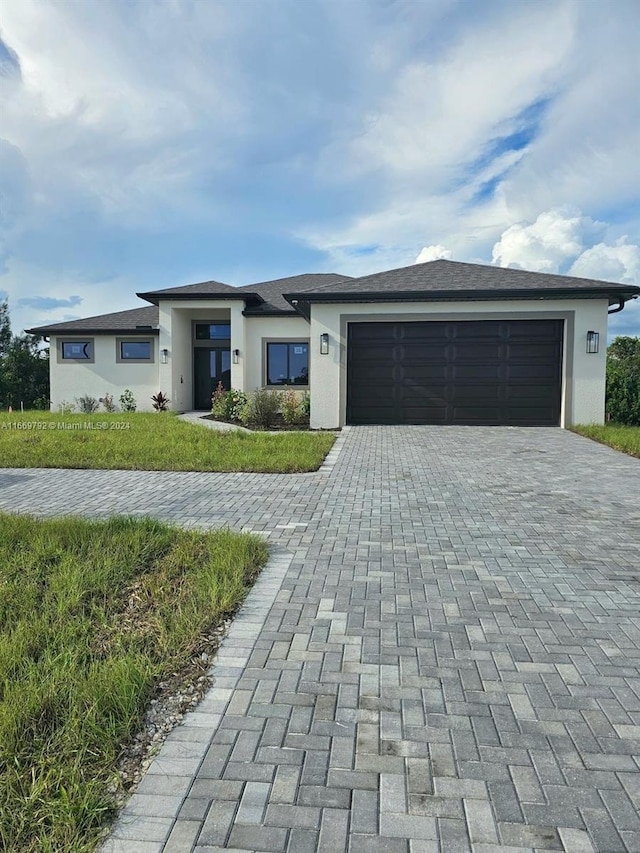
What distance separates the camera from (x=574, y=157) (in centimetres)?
1273

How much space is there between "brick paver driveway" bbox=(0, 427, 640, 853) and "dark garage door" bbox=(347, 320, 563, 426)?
8.32 meters

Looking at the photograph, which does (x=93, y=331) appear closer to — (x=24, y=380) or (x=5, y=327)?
(x=24, y=380)

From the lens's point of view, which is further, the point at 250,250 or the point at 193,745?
the point at 250,250

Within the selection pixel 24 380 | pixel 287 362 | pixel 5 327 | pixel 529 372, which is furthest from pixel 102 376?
pixel 5 327

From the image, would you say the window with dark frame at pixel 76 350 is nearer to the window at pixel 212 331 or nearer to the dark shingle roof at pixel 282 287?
the window at pixel 212 331

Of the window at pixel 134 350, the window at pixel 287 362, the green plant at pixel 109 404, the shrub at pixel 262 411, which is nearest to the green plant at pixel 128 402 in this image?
the green plant at pixel 109 404

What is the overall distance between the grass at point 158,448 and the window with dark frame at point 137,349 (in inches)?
234

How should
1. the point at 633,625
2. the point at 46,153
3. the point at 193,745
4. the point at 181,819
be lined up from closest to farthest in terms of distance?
the point at 181,819
the point at 193,745
the point at 633,625
the point at 46,153

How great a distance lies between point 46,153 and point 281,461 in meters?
10.5

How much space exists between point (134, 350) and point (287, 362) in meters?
6.31

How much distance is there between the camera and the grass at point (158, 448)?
28.5 feet

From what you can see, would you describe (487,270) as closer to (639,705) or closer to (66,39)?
(66,39)

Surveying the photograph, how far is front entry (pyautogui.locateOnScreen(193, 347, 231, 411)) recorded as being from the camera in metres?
20.0

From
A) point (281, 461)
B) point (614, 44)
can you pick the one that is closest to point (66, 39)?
point (281, 461)
